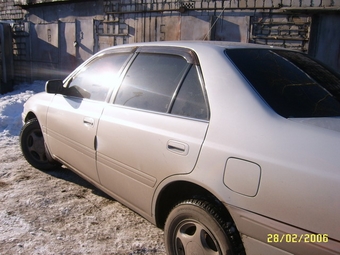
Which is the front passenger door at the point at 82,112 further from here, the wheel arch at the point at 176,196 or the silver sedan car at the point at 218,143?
the wheel arch at the point at 176,196

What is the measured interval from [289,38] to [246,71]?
17.3ft

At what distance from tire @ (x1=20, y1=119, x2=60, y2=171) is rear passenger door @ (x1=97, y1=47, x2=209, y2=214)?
1.65 metres

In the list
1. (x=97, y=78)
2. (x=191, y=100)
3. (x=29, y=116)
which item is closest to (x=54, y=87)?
(x=97, y=78)

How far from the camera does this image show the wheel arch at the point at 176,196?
222cm

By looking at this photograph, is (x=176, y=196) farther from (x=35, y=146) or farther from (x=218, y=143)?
(x=35, y=146)

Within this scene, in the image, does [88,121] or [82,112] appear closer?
[88,121]

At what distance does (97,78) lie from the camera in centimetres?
352

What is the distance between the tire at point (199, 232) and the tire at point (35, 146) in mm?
2497

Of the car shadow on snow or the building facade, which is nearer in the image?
the car shadow on snow

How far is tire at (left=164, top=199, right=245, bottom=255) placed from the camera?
205cm
